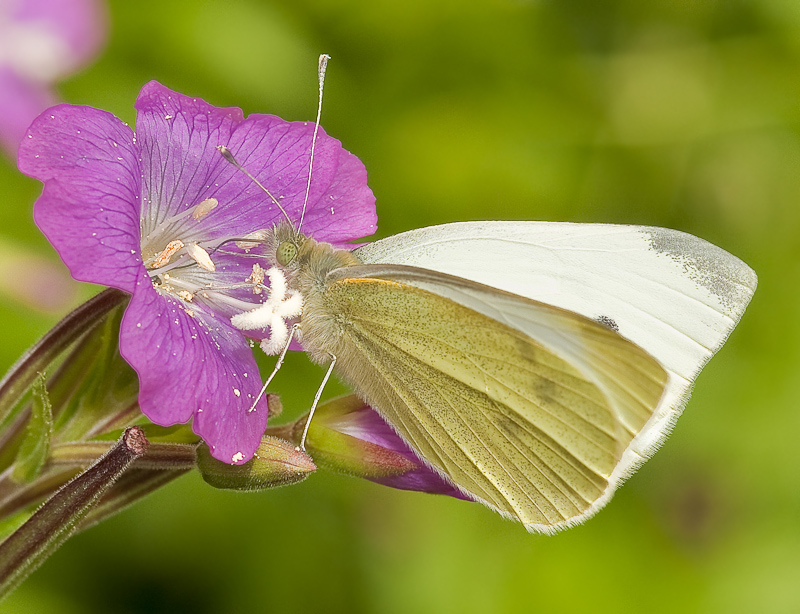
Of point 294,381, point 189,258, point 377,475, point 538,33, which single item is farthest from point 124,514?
point 538,33

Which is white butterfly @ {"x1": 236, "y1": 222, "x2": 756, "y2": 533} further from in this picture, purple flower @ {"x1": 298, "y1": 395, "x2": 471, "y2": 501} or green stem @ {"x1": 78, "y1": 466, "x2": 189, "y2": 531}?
green stem @ {"x1": 78, "y1": 466, "x2": 189, "y2": 531}

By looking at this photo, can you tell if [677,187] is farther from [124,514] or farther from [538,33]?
[124,514]

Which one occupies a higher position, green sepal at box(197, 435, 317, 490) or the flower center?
the flower center

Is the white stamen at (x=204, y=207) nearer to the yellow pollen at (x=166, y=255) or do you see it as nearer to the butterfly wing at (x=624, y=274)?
the yellow pollen at (x=166, y=255)

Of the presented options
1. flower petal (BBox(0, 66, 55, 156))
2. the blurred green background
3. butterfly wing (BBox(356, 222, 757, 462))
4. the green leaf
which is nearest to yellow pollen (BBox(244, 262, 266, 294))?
butterfly wing (BBox(356, 222, 757, 462))

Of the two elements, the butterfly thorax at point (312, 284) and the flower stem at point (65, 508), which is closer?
the flower stem at point (65, 508)

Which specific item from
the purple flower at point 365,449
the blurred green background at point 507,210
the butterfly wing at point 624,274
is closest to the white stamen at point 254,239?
the butterfly wing at point 624,274
